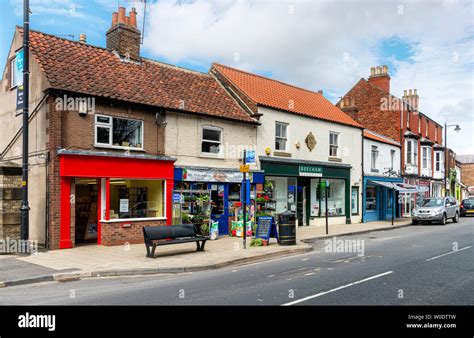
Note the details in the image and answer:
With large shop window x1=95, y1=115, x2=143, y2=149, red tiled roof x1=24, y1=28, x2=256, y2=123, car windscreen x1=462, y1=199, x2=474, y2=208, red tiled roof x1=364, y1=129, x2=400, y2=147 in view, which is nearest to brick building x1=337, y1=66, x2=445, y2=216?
red tiled roof x1=364, y1=129, x2=400, y2=147

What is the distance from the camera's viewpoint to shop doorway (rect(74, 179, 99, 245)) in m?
15.9

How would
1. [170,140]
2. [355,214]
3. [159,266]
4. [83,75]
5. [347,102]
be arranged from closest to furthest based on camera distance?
[159,266]
[83,75]
[170,140]
[355,214]
[347,102]

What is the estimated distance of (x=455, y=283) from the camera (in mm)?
8523

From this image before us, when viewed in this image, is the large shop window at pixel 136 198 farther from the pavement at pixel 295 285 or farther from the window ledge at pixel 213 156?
the pavement at pixel 295 285

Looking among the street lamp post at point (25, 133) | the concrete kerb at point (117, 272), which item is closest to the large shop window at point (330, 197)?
the concrete kerb at point (117, 272)

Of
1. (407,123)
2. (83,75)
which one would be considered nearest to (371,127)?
(407,123)

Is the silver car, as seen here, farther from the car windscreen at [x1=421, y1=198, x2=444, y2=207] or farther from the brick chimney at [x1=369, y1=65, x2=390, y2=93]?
the brick chimney at [x1=369, y1=65, x2=390, y2=93]

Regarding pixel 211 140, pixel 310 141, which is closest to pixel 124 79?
pixel 211 140

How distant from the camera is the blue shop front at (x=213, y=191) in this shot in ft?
55.0

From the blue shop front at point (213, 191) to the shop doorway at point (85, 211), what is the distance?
3.16 m

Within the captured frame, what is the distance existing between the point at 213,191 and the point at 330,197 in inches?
377
